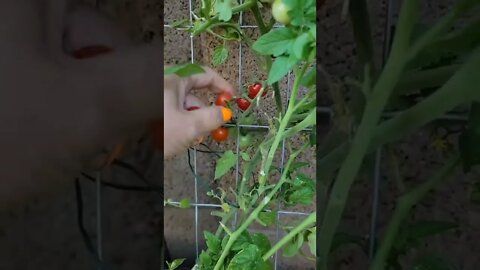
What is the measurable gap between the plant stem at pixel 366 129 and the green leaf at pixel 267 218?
6.6 inches

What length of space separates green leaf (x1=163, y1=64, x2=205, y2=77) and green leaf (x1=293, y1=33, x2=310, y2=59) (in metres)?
0.11

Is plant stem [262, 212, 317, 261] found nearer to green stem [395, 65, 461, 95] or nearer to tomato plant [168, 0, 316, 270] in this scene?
tomato plant [168, 0, 316, 270]

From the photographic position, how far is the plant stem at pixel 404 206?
45cm

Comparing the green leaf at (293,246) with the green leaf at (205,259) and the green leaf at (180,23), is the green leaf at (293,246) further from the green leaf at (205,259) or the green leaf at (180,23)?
the green leaf at (180,23)

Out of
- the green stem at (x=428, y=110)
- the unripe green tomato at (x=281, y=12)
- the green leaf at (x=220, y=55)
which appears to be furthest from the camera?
the green leaf at (x=220, y=55)

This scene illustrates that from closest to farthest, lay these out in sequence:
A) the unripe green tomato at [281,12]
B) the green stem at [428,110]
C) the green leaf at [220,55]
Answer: the green stem at [428,110] → the unripe green tomato at [281,12] → the green leaf at [220,55]

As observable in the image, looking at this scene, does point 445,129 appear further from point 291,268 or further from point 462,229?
point 291,268

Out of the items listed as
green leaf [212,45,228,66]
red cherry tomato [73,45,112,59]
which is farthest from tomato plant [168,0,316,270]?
red cherry tomato [73,45,112,59]

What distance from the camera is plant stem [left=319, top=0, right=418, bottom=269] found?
429 mm

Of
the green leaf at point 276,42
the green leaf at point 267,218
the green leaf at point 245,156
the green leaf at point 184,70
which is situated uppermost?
the green leaf at point 276,42

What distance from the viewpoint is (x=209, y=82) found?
579mm

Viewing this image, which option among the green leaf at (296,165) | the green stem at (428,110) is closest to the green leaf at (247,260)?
the green leaf at (296,165)

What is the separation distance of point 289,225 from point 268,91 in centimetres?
16

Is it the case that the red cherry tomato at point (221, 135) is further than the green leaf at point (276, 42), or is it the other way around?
the red cherry tomato at point (221, 135)
